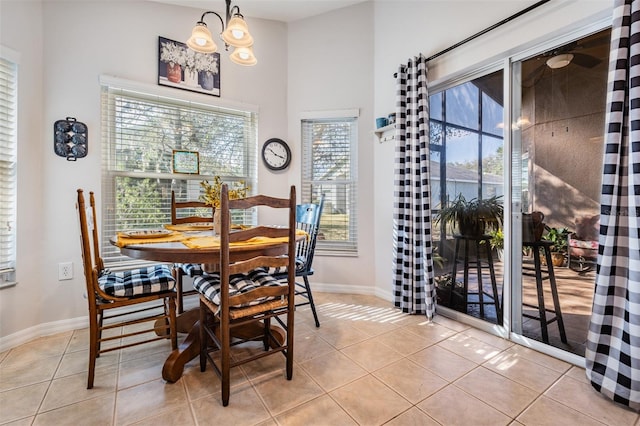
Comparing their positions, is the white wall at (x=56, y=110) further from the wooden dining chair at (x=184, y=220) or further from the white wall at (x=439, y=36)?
the white wall at (x=439, y=36)

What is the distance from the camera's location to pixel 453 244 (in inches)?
97.3

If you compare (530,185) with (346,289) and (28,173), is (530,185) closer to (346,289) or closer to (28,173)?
(346,289)

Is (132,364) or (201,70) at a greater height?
(201,70)

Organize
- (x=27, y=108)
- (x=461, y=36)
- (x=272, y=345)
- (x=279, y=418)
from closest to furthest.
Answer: (x=279, y=418)
(x=272, y=345)
(x=27, y=108)
(x=461, y=36)

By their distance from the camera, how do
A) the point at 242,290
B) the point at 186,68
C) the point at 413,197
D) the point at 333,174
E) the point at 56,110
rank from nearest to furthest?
the point at 242,290
the point at 56,110
the point at 413,197
the point at 186,68
the point at 333,174

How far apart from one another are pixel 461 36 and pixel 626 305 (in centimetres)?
202

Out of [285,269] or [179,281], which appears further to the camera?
[285,269]

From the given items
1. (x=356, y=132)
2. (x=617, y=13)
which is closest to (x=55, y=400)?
(x=356, y=132)

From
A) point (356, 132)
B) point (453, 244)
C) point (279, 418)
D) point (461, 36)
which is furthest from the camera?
point (356, 132)

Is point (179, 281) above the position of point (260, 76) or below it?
below

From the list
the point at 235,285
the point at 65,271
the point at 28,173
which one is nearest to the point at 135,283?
the point at 235,285

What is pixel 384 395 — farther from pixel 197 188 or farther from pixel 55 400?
pixel 197 188

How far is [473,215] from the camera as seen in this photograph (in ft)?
7.61

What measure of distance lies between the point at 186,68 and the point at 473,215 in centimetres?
288
